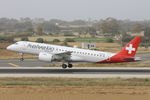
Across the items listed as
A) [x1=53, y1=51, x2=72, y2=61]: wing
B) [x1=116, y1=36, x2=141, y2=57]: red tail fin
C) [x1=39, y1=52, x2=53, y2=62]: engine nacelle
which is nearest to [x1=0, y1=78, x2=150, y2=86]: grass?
[x1=39, y1=52, x2=53, y2=62]: engine nacelle

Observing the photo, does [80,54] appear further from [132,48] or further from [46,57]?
[132,48]

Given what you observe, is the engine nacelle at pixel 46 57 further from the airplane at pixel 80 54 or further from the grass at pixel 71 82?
the grass at pixel 71 82

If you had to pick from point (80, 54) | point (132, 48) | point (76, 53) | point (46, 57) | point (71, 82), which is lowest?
point (71, 82)

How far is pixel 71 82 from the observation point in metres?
32.4

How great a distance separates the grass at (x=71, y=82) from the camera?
3155 cm

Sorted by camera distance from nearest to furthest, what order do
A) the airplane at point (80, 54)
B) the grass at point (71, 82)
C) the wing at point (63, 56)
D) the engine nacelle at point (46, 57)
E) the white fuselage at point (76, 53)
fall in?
1. the grass at point (71, 82)
2. the engine nacelle at point (46, 57)
3. the wing at point (63, 56)
4. the airplane at point (80, 54)
5. the white fuselage at point (76, 53)

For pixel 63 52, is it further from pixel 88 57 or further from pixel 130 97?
pixel 130 97

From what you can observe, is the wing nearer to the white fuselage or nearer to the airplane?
the airplane

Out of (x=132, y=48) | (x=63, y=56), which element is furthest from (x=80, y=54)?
(x=132, y=48)

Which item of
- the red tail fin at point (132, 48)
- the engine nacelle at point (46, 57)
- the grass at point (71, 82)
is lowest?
the grass at point (71, 82)

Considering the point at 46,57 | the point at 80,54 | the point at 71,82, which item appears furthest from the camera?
the point at 80,54

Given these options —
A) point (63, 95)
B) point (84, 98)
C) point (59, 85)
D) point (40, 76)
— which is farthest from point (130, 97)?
point (40, 76)

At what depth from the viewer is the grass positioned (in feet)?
104

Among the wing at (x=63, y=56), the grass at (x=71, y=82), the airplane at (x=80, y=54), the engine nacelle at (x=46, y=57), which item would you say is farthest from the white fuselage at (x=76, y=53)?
the grass at (x=71, y=82)
